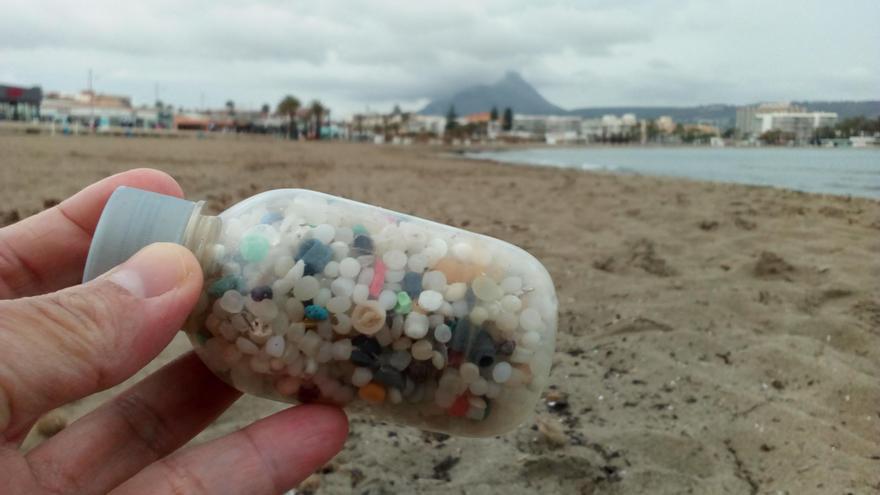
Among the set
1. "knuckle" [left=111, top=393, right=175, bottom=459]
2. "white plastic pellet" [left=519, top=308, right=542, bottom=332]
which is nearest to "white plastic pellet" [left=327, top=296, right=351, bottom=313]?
"white plastic pellet" [left=519, top=308, right=542, bottom=332]

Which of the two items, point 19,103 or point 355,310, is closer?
point 355,310

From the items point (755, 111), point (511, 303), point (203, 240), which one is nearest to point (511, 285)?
point (511, 303)

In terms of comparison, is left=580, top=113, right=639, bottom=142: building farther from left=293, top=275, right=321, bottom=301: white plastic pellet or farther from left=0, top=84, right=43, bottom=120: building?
left=293, top=275, right=321, bottom=301: white plastic pellet

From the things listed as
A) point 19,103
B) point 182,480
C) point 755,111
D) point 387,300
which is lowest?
point 182,480

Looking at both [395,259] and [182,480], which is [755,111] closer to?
[395,259]

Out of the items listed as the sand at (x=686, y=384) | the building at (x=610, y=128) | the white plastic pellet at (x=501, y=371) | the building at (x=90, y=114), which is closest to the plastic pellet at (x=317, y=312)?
the white plastic pellet at (x=501, y=371)

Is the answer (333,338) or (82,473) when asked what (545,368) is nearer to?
(333,338)
